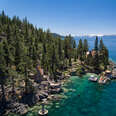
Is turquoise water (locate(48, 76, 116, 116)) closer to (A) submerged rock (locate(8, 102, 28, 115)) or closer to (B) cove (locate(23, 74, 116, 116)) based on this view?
(B) cove (locate(23, 74, 116, 116))

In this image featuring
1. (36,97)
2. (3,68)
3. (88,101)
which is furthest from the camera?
(88,101)

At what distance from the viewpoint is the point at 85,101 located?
136 ft

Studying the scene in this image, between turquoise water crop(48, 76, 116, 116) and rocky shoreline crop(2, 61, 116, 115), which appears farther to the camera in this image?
turquoise water crop(48, 76, 116, 116)

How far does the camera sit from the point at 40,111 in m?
33.3

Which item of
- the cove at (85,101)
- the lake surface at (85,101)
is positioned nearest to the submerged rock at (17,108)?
the lake surface at (85,101)

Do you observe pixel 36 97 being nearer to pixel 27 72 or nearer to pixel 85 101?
pixel 27 72

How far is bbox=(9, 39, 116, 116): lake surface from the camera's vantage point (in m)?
34.3

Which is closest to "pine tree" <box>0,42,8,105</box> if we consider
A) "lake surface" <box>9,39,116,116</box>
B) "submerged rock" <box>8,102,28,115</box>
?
"submerged rock" <box>8,102,28,115</box>

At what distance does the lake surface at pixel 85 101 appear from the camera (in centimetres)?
3427

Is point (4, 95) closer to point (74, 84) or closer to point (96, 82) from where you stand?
point (74, 84)

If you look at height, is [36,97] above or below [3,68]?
below

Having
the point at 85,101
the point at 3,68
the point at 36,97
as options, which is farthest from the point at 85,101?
the point at 3,68

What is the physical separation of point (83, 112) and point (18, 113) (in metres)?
19.0

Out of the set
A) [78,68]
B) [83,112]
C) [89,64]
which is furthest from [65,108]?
[89,64]
